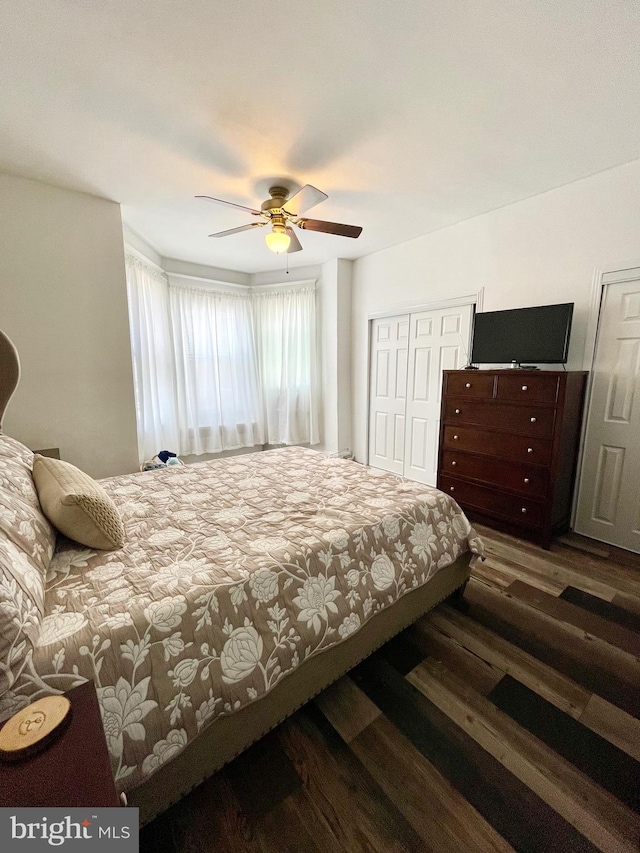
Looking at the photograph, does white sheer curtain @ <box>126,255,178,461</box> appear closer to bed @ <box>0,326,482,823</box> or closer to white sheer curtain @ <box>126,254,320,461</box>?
white sheer curtain @ <box>126,254,320,461</box>

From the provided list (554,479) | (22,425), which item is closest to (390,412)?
(554,479)

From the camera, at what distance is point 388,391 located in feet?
13.2

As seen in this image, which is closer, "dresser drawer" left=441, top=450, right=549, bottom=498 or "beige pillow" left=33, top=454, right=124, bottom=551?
"beige pillow" left=33, top=454, right=124, bottom=551

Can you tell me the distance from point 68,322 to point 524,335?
3483mm

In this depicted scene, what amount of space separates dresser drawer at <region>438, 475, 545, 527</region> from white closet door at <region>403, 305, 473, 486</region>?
629 millimetres

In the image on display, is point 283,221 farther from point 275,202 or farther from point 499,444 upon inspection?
point 499,444

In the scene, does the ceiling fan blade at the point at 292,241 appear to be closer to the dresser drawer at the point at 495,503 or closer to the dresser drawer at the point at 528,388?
the dresser drawer at the point at 528,388

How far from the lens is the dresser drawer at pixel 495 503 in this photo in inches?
98.3

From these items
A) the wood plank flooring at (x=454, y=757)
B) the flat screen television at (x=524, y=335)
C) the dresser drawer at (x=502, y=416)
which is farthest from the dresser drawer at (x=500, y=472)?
the wood plank flooring at (x=454, y=757)

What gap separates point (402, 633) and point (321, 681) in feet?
2.07

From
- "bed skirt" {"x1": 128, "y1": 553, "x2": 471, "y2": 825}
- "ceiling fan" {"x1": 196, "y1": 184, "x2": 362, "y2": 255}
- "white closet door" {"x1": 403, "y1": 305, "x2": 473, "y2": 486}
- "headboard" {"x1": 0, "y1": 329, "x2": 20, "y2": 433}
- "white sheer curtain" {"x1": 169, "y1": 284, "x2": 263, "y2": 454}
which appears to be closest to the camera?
"bed skirt" {"x1": 128, "y1": 553, "x2": 471, "y2": 825}

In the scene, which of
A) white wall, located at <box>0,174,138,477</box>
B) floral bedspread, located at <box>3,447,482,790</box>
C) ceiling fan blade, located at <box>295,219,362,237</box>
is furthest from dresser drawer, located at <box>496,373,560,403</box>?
white wall, located at <box>0,174,138,477</box>

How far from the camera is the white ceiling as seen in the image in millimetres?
1303

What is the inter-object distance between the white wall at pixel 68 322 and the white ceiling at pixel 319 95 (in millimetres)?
233
